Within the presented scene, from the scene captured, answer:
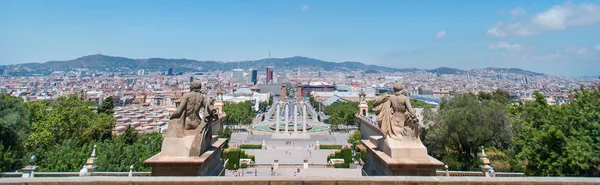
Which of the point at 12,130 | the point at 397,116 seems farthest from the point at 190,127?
the point at 12,130

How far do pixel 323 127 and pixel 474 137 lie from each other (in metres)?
39.7

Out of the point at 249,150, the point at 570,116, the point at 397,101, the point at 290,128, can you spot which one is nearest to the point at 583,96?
the point at 570,116

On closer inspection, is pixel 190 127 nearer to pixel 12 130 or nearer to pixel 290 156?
pixel 12 130

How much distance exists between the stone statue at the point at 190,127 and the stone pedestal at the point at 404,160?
2.95m

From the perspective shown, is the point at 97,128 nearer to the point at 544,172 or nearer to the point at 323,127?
the point at 544,172

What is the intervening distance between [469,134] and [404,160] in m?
14.5

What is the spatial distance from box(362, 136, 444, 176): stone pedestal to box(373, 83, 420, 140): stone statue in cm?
13

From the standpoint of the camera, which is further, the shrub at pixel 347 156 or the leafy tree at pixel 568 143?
→ the shrub at pixel 347 156

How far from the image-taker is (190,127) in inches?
217

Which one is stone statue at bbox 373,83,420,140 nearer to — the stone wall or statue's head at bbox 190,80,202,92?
the stone wall

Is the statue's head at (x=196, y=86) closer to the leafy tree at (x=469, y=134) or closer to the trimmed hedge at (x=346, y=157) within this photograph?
the leafy tree at (x=469, y=134)

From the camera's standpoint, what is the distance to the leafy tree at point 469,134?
17.5 m

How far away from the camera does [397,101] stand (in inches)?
228

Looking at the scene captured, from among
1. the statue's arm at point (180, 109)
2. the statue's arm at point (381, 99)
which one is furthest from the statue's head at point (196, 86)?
the statue's arm at point (381, 99)
